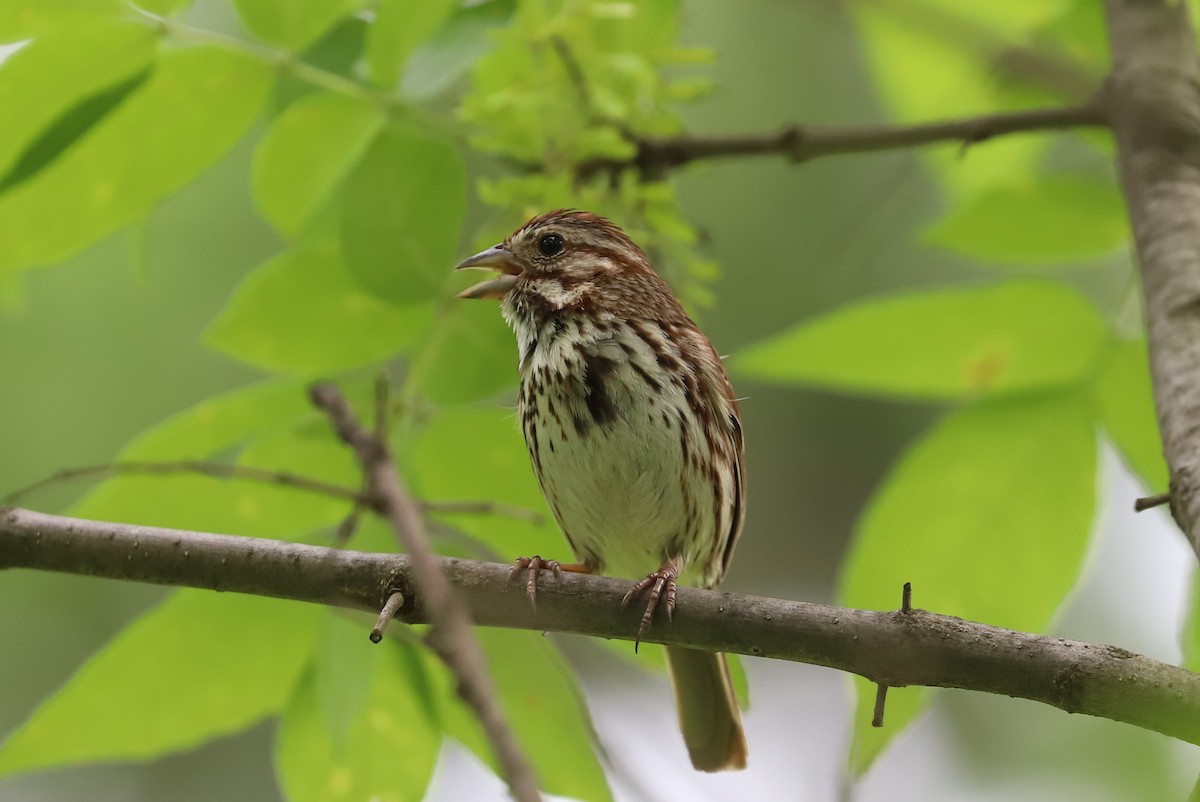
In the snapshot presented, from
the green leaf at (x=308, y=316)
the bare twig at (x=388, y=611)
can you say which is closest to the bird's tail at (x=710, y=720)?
the green leaf at (x=308, y=316)

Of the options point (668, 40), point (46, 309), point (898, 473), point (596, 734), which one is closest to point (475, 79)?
point (668, 40)

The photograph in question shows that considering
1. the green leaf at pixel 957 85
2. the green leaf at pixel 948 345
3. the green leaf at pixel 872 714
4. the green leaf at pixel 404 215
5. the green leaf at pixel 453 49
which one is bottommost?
the green leaf at pixel 872 714

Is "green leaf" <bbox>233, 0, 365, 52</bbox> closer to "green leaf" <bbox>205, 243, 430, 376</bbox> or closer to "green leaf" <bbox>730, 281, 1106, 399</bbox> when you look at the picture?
"green leaf" <bbox>205, 243, 430, 376</bbox>

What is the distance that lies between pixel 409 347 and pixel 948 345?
138 centimetres

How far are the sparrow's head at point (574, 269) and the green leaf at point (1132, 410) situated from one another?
56.3 inches

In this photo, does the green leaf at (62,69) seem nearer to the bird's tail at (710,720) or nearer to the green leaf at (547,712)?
the green leaf at (547,712)

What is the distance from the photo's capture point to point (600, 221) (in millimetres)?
4176

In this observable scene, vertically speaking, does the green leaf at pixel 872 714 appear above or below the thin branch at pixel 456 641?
above

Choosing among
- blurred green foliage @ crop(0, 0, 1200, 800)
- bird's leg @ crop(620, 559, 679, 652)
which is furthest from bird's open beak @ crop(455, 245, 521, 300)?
bird's leg @ crop(620, 559, 679, 652)

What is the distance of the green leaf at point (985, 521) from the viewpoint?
10.4 feet

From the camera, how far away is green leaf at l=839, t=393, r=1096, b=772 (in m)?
3.17

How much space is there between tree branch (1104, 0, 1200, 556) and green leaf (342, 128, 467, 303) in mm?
1622

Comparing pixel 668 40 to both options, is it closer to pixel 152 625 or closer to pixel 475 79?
pixel 475 79

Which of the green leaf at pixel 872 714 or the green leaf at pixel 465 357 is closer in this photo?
the green leaf at pixel 872 714
